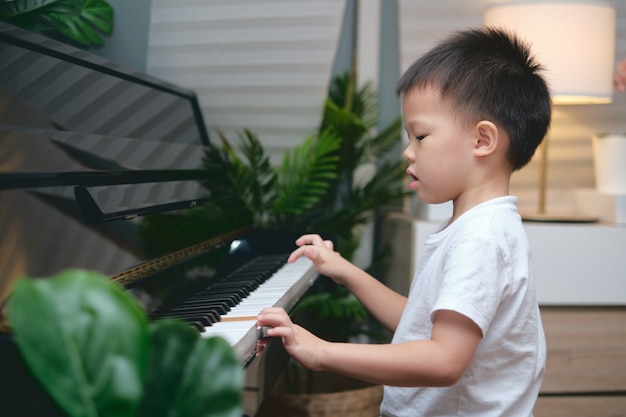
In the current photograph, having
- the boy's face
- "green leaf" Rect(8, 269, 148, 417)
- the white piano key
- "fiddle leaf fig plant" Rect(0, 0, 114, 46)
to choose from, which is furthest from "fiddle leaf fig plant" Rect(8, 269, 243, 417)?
"fiddle leaf fig plant" Rect(0, 0, 114, 46)

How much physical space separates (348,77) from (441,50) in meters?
1.17

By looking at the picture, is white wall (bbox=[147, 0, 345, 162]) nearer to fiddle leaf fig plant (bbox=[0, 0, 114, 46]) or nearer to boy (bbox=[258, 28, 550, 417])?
fiddle leaf fig plant (bbox=[0, 0, 114, 46])

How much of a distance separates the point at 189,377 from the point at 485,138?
75 cm

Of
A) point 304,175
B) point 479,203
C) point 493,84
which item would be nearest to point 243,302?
point 479,203

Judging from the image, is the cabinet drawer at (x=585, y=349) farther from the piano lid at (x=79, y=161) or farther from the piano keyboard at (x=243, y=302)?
the piano lid at (x=79, y=161)

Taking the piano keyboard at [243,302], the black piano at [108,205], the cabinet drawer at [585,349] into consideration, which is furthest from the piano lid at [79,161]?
the cabinet drawer at [585,349]

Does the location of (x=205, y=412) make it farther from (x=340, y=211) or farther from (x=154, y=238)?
(x=340, y=211)

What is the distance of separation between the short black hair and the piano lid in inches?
19.2

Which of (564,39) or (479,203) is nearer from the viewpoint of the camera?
(479,203)

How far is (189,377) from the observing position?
430mm

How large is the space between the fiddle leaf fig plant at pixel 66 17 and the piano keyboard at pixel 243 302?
2.44 ft

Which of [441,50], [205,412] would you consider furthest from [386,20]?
[205,412]

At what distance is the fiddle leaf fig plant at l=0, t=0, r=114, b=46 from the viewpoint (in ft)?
5.06

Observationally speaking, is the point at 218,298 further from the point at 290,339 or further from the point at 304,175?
the point at 304,175
